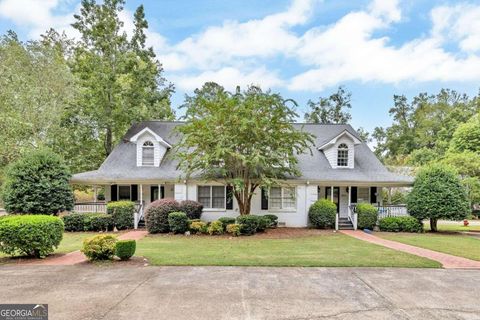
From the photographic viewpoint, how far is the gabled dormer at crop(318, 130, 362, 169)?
18906 millimetres

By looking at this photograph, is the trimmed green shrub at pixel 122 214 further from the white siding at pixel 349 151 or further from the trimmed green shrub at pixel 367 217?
the trimmed green shrub at pixel 367 217

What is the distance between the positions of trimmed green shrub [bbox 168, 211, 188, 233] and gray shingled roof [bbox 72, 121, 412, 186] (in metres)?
2.77

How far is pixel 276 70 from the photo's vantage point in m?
23.2

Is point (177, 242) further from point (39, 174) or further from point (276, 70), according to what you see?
point (276, 70)

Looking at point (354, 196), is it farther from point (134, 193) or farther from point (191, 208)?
point (134, 193)

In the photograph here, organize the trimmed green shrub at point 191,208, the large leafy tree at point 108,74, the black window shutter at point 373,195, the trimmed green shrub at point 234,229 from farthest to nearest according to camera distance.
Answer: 1. the large leafy tree at point 108,74
2. the black window shutter at point 373,195
3. the trimmed green shrub at point 191,208
4. the trimmed green shrub at point 234,229

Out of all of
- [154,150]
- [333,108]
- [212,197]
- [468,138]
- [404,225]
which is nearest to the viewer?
[404,225]

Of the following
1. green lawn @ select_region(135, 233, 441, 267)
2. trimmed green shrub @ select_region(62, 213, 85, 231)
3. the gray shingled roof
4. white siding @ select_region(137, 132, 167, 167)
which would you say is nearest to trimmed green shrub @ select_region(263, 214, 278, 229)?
the gray shingled roof

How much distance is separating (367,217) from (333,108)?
20.2 m

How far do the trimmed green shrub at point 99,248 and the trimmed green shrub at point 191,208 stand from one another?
23.5 feet

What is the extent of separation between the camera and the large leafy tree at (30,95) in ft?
66.8

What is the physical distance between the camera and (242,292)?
6.14 meters

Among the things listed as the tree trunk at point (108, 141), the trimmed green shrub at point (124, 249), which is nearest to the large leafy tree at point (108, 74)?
the tree trunk at point (108, 141)

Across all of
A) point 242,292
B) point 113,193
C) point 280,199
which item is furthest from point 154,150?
point 242,292
